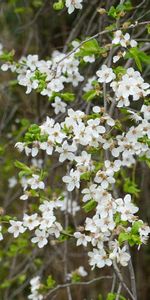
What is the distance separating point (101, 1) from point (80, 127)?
1.24 meters

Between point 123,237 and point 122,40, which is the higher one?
point 122,40

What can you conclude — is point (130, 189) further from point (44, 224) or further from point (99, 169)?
point (44, 224)

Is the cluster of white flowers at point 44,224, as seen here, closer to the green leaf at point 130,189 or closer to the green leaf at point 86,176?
the green leaf at point 86,176

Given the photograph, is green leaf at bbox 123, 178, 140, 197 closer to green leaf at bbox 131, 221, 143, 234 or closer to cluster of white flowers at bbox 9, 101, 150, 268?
cluster of white flowers at bbox 9, 101, 150, 268

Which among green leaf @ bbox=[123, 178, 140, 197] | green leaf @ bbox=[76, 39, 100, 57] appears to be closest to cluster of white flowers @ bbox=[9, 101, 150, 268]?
green leaf @ bbox=[76, 39, 100, 57]

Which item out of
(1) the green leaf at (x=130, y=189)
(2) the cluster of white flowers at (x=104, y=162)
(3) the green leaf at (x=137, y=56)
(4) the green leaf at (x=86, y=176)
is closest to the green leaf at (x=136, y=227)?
(2) the cluster of white flowers at (x=104, y=162)

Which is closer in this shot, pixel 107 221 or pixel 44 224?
pixel 107 221

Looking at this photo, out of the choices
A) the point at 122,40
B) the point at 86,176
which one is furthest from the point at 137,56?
the point at 86,176

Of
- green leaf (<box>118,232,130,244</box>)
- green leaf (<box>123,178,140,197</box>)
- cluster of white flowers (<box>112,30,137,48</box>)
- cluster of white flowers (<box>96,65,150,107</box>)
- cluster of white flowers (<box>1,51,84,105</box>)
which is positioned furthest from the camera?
green leaf (<box>123,178,140,197</box>)

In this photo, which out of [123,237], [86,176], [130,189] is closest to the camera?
[123,237]

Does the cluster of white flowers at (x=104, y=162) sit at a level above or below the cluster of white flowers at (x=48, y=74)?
below

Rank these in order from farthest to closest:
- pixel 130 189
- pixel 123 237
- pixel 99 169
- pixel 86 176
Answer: pixel 130 189, pixel 99 169, pixel 86 176, pixel 123 237

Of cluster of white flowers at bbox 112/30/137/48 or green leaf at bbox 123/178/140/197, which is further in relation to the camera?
green leaf at bbox 123/178/140/197

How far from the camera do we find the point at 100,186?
68.5 inches
